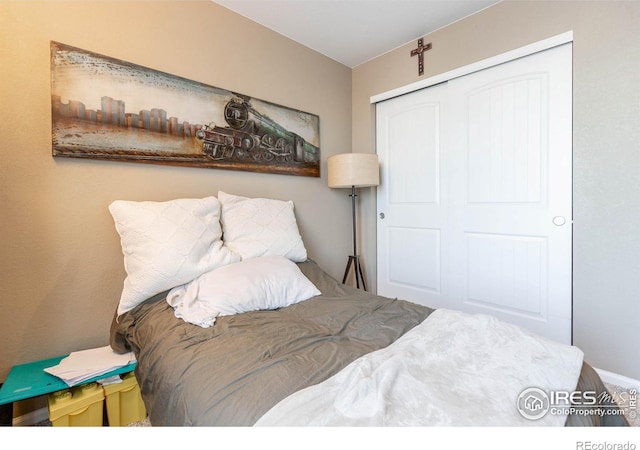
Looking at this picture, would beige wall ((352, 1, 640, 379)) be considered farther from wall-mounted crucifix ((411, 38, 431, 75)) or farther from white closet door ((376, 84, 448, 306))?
white closet door ((376, 84, 448, 306))

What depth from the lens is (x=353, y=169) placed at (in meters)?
2.50

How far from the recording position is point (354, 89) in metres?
3.07

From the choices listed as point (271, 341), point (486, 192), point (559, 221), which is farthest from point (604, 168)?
point (271, 341)

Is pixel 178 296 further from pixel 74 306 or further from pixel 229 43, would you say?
pixel 229 43

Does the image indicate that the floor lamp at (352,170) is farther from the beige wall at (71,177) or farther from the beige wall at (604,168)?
the beige wall at (604,168)

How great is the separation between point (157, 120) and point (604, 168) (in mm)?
2732

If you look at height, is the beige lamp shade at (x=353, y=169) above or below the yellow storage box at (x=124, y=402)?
above

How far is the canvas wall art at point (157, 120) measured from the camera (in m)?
1.52

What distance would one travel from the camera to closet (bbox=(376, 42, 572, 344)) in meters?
1.94

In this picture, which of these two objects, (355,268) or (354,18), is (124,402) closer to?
(355,268)

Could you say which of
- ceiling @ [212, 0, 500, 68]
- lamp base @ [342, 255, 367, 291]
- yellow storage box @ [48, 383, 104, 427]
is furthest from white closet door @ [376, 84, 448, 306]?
yellow storage box @ [48, 383, 104, 427]

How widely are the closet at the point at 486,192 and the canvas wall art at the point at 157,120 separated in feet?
3.72
